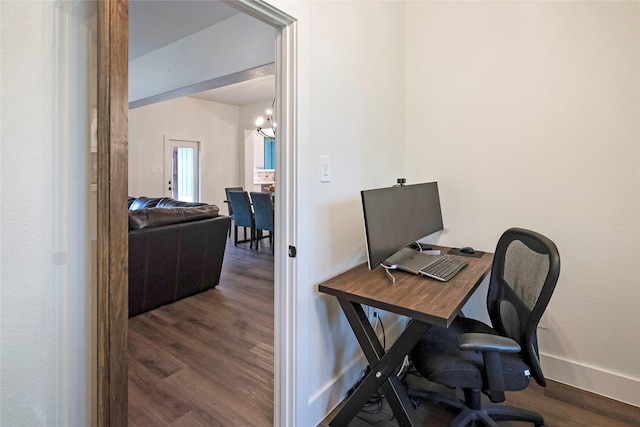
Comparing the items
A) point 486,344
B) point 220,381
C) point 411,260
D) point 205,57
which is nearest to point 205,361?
point 220,381

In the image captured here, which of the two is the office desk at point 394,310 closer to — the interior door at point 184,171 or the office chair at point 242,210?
the office chair at point 242,210

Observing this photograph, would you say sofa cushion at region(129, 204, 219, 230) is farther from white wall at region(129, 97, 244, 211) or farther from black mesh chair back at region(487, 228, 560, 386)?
white wall at region(129, 97, 244, 211)

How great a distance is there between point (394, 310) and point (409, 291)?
19cm

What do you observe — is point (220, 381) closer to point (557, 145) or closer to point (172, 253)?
point (172, 253)

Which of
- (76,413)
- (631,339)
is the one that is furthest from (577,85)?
(76,413)

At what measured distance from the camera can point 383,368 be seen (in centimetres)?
145

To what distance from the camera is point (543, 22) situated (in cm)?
196

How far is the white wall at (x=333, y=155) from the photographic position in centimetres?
152

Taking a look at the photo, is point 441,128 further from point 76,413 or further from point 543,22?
point 76,413

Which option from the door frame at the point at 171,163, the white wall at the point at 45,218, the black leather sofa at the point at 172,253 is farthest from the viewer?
the door frame at the point at 171,163

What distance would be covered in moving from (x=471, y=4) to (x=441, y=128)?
2.58ft

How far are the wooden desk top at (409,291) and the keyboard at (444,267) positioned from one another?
27 millimetres

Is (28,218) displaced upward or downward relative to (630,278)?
upward

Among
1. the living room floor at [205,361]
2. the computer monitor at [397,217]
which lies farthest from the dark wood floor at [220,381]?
the computer monitor at [397,217]
